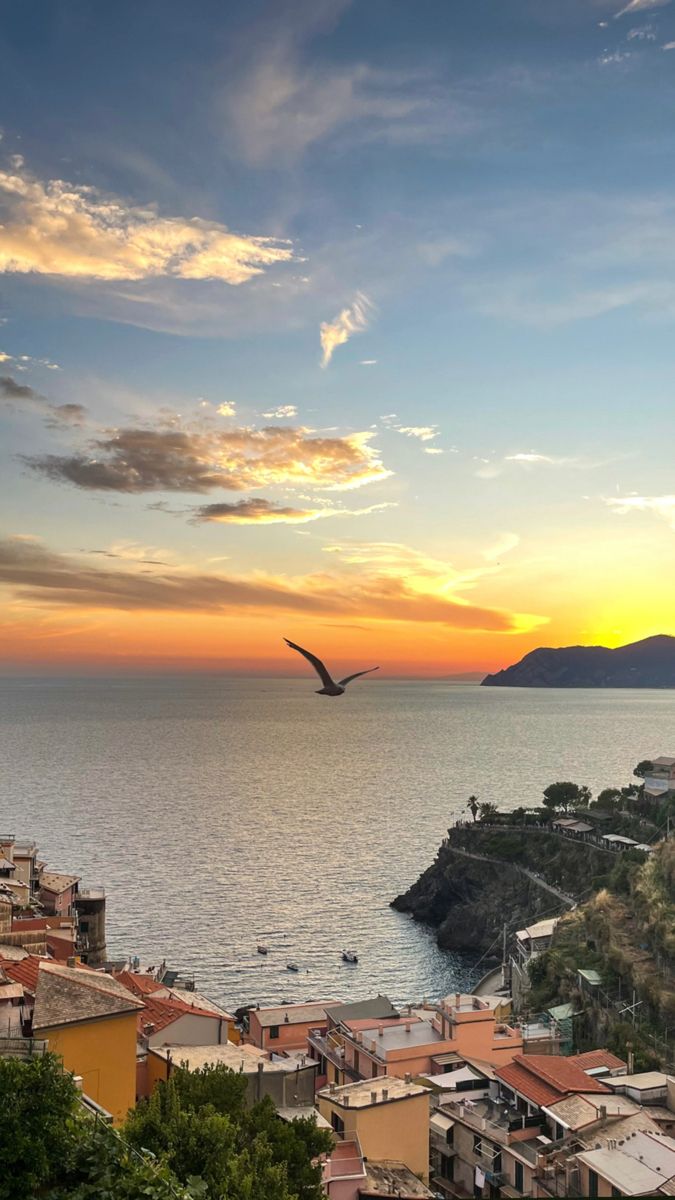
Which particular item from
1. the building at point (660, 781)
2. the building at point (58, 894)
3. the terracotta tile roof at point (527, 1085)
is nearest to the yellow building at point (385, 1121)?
the terracotta tile roof at point (527, 1085)

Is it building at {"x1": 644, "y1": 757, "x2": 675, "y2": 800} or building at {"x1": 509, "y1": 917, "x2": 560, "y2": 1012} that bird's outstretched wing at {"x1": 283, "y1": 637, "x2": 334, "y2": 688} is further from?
building at {"x1": 644, "y1": 757, "x2": 675, "y2": 800}

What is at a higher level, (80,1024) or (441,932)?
(80,1024)

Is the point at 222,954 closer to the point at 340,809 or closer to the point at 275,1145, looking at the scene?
the point at 275,1145

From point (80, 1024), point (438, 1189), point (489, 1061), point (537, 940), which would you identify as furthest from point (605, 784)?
point (80, 1024)

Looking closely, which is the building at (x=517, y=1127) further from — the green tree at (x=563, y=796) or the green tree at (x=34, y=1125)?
the green tree at (x=563, y=796)

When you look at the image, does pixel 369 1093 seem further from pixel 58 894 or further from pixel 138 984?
pixel 58 894
